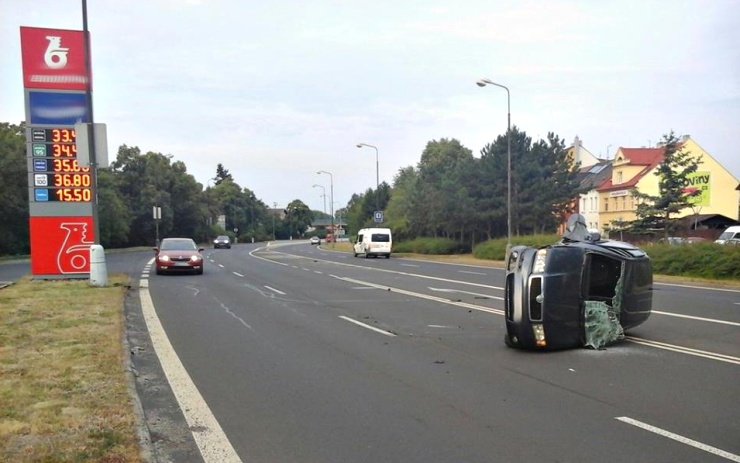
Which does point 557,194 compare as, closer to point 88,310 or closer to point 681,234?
point 681,234

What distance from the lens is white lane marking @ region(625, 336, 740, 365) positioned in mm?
8656

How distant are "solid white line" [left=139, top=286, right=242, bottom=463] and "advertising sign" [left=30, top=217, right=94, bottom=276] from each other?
12.0m

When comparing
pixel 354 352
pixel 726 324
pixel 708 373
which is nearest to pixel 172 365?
pixel 354 352

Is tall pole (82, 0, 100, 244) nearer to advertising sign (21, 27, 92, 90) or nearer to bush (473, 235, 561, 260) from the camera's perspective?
advertising sign (21, 27, 92, 90)

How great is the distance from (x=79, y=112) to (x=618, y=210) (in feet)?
176

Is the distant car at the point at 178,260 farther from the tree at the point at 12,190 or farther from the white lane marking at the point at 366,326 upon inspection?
the tree at the point at 12,190

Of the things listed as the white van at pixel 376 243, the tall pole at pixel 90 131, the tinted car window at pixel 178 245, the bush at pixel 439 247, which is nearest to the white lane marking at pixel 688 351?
the tall pole at pixel 90 131

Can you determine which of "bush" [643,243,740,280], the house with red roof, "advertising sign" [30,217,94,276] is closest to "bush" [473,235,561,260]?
"bush" [643,243,740,280]

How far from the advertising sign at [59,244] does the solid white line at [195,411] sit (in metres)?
12.0

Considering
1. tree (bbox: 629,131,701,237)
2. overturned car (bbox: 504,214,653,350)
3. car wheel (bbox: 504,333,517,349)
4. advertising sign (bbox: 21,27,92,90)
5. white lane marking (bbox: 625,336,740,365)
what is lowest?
white lane marking (bbox: 625,336,740,365)

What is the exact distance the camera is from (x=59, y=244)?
20891 mm

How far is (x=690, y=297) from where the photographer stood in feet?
57.9

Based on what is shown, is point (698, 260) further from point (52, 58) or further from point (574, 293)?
point (52, 58)

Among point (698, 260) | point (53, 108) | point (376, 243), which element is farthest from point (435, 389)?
point (376, 243)
